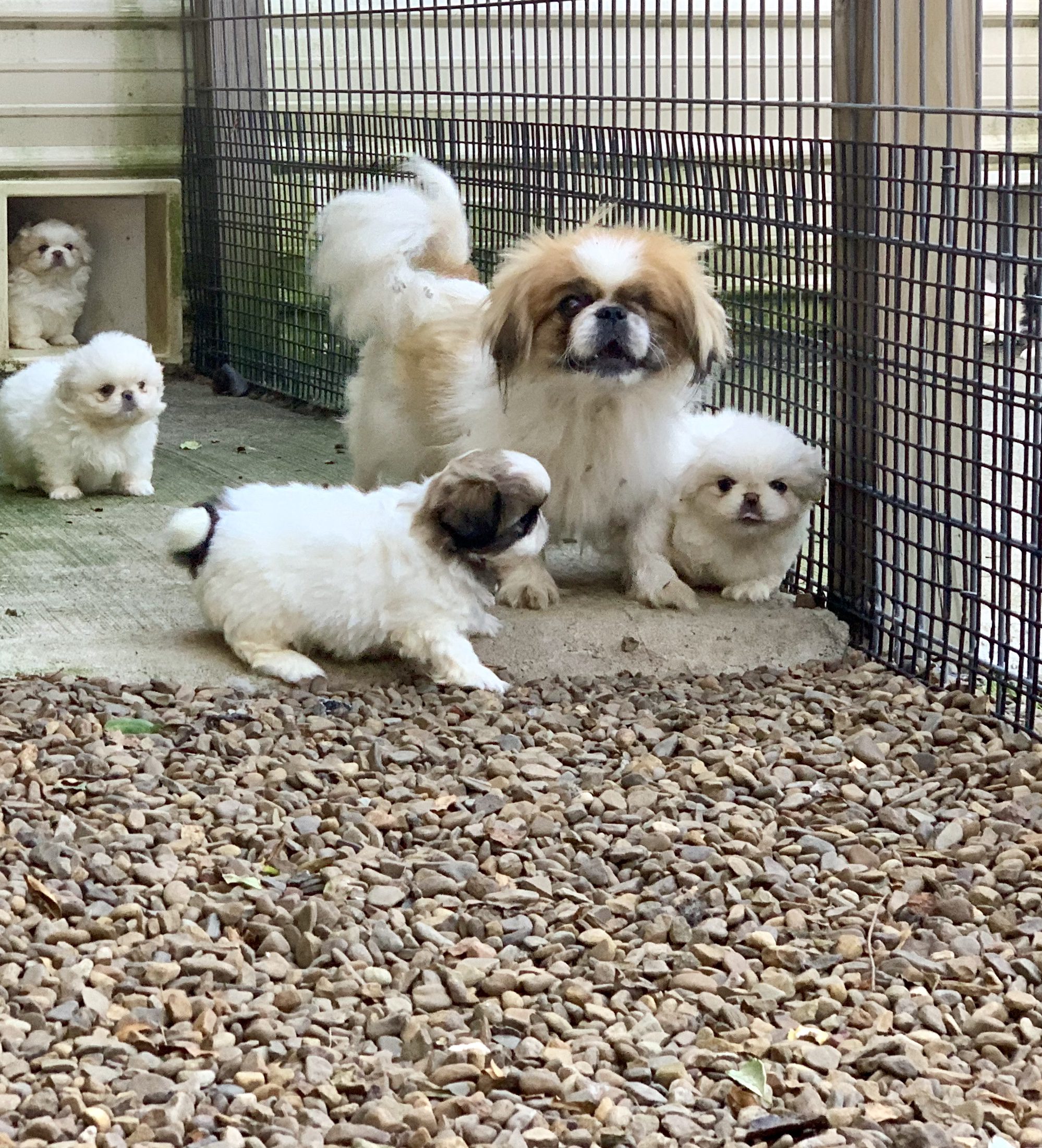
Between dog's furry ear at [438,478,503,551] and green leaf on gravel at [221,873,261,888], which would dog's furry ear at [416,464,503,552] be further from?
green leaf on gravel at [221,873,261,888]

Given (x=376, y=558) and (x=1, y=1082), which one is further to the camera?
(x=376, y=558)

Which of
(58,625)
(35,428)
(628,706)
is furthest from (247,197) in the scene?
(628,706)

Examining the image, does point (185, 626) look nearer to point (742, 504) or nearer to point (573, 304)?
point (573, 304)

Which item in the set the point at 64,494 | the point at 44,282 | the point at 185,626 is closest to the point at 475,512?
the point at 185,626

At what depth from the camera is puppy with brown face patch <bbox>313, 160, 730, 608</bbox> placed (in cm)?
404

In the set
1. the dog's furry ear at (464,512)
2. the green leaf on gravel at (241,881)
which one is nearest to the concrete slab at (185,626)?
the dog's furry ear at (464,512)

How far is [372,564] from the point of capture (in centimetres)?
371

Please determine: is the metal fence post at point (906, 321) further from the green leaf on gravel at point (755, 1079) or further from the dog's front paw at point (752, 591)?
the green leaf on gravel at point (755, 1079)

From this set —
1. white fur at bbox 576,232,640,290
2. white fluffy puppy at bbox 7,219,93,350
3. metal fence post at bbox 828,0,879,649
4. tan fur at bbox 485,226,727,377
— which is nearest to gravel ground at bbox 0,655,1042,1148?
metal fence post at bbox 828,0,879,649

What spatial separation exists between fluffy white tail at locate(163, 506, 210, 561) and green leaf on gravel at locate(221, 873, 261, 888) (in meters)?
1.25

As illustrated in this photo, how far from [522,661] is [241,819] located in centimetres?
115

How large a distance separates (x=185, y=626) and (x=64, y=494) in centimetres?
168

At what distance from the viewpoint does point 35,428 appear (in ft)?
18.0

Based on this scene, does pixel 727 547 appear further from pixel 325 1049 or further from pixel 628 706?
pixel 325 1049
